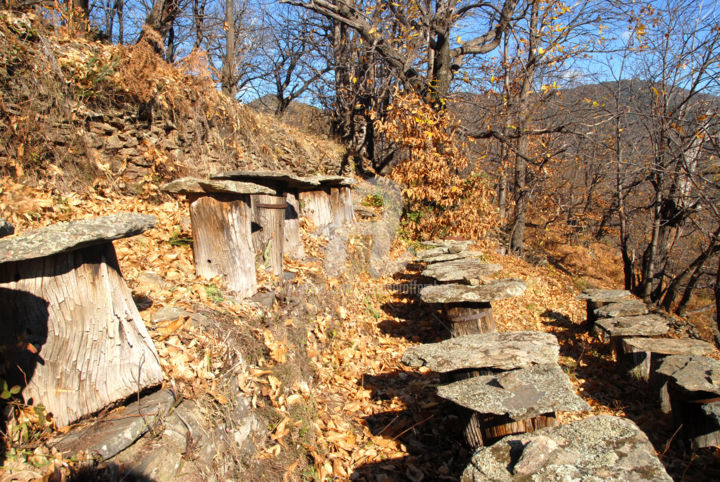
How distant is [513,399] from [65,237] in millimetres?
2735

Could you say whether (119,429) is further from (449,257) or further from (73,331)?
(449,257)

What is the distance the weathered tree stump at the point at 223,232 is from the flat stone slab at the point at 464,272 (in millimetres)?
2825

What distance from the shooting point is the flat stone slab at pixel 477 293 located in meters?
4.61

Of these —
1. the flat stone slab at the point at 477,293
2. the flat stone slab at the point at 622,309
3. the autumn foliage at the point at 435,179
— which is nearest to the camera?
the flat stone slab at the point at 477,293

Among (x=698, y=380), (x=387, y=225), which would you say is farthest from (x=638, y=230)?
(x=698, y=380)

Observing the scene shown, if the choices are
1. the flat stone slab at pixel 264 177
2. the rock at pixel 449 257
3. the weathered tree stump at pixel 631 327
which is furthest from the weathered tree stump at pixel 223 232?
the weathered tree stump at pixel 631 327

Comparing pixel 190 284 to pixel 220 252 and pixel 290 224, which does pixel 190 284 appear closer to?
pixel 220 252

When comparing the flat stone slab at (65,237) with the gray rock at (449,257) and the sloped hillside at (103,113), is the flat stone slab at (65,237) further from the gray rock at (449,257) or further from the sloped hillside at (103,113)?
the gray rock at (449,257)

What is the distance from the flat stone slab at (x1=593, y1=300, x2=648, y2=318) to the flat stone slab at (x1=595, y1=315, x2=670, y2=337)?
0.33 metres

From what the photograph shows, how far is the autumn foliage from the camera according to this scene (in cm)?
1018

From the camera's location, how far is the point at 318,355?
4531mm

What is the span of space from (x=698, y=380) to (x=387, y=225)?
6.72 metres

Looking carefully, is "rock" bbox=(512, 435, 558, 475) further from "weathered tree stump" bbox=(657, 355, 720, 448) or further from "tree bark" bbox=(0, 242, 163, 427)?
"weathered tree stump" bbox=(657, 355, 720, 448)

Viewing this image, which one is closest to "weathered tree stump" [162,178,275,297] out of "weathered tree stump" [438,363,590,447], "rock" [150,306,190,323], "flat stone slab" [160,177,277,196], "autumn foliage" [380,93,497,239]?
"flat stone slab" [160,177,277,196]
